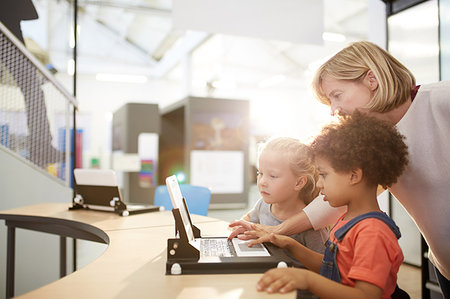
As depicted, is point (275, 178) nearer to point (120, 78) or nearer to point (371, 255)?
point (371, 255)

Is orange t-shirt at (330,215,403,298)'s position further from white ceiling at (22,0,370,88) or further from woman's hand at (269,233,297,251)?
white ceiling at (22,0,370,88)

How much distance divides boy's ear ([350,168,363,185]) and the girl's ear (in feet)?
1.21

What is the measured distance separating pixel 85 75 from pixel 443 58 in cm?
1228

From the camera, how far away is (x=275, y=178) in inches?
66.3

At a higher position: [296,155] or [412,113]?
[412,113]

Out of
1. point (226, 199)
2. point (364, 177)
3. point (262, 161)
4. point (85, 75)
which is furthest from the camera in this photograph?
point (85, 75)

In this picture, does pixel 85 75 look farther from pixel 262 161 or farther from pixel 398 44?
pixel 262 161

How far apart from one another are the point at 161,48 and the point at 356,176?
12.9 meters

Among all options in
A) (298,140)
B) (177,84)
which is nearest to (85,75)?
(177,84)

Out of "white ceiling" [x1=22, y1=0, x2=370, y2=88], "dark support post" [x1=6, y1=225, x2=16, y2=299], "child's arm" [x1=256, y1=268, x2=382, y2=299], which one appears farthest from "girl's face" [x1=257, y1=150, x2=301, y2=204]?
"white ceiling" [x1=22, y1=0, x2=370, y2=88]

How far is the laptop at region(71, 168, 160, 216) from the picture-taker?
2.29 metres

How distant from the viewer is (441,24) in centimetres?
307

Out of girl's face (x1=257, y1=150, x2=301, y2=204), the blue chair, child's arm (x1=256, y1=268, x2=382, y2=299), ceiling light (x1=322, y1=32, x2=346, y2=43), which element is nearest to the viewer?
child's arm (x1=256, y1=268, x2=382, y2=299)

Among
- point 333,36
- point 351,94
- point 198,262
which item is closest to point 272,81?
point 333,36
